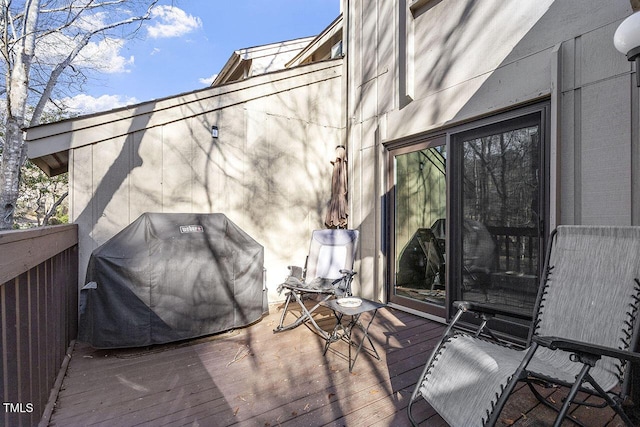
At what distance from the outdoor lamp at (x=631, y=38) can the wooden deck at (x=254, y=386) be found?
2.10 metres

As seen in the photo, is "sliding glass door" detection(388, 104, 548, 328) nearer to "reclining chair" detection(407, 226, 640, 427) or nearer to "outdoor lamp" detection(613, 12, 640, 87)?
"reclining chair" detection(407, 226, 640, 427)

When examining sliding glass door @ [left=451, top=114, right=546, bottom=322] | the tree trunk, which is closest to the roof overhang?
the tree trunk

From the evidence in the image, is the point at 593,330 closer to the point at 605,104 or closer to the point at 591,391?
the point at 591,391

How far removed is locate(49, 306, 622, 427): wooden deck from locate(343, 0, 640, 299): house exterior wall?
1.56 meters

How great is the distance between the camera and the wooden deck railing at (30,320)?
4.33 feet

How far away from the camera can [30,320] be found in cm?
168

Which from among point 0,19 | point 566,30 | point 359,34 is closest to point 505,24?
point 566,30

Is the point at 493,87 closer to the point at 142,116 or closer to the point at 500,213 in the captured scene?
the point at 500,213

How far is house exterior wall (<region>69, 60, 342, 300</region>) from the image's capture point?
3299mm

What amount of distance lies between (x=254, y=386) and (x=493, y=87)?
341 centimetres

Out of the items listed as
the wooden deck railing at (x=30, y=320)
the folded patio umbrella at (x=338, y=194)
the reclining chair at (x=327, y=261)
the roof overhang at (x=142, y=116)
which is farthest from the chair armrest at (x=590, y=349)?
the roof overhang at (x=142, y=116)

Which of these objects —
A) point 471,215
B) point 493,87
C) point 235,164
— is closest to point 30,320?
point 235,164

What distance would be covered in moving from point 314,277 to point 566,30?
349 centimetres

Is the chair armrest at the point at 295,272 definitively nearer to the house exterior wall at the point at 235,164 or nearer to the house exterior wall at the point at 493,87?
the house exterior wall at the point at 235,164
